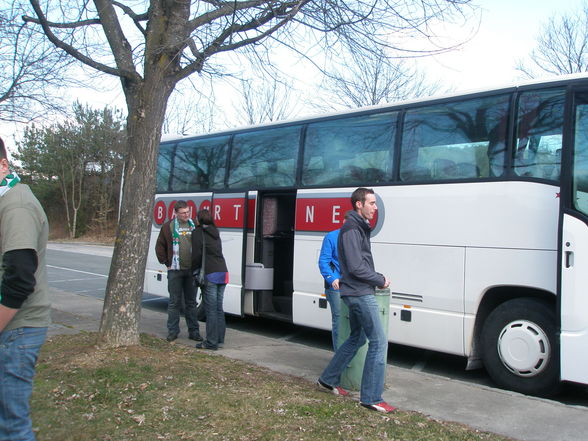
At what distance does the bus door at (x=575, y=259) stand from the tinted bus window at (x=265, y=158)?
4198mm

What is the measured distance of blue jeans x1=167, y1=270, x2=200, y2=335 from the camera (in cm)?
820

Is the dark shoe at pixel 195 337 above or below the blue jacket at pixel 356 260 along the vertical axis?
below

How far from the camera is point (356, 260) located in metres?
5.01

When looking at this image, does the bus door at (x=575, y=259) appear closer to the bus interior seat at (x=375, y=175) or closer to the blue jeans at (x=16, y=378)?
the bus interior seat at (x=375, y=175)

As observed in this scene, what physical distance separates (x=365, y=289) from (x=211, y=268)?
304cm

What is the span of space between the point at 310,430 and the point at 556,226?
11.2 ft

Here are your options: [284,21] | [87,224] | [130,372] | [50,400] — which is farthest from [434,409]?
[87,224]

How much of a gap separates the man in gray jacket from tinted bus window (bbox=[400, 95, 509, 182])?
215 cm

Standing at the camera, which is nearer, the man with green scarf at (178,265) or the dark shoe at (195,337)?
the man with green scarf at (178,265)

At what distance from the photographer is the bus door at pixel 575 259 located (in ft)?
18.2

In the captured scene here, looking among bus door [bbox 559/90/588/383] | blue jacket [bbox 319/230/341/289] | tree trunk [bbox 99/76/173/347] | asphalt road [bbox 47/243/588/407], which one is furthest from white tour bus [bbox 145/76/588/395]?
tree trunk [bbox 99/76/173/347]

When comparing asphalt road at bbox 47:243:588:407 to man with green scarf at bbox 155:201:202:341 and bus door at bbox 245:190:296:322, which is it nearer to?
bus door at bbox 245:190:296:322

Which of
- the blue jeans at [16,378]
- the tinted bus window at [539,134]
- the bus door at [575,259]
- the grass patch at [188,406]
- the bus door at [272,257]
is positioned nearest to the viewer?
the blue jeans at [16,378]

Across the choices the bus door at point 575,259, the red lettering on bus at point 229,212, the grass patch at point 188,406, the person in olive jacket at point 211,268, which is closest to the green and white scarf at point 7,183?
the grass patch at point 188,406
